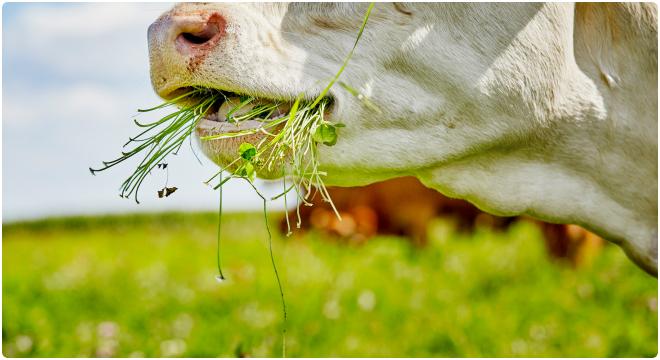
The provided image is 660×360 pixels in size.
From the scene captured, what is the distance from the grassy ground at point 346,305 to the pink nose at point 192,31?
A: 999 millimetres

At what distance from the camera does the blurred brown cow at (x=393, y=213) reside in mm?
8242

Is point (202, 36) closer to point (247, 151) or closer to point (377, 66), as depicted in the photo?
point (247, 151)

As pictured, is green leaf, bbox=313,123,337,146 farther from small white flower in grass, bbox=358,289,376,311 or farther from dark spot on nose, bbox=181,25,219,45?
small white flower in grass, bbox=358,289,376,311

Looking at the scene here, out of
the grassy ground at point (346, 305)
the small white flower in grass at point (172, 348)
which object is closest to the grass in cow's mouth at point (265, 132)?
the grassy ground at point (346, 305)

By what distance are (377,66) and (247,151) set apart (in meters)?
0.39

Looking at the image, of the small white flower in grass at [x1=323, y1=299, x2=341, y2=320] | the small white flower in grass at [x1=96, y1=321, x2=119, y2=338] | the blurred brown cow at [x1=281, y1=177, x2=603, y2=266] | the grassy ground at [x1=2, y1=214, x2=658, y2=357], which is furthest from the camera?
the blurred brown cow at [x1=281, y1=177, x2=603, y2=266]

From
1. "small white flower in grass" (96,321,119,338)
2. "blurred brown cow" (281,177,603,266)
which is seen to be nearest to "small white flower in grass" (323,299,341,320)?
"small white flower in grass" (96,321,119,338)

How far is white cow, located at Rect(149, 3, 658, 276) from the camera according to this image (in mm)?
1976

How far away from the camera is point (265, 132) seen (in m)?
1.97

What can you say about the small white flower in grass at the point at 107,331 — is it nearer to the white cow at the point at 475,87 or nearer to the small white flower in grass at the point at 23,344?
the small white flower in grass at the point at 23,344

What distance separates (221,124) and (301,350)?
214 cm

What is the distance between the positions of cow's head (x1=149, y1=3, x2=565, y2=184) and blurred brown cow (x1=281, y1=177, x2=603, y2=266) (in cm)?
574

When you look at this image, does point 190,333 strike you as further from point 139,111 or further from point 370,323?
point 139,111

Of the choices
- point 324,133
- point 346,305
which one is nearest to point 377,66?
point 324,133
